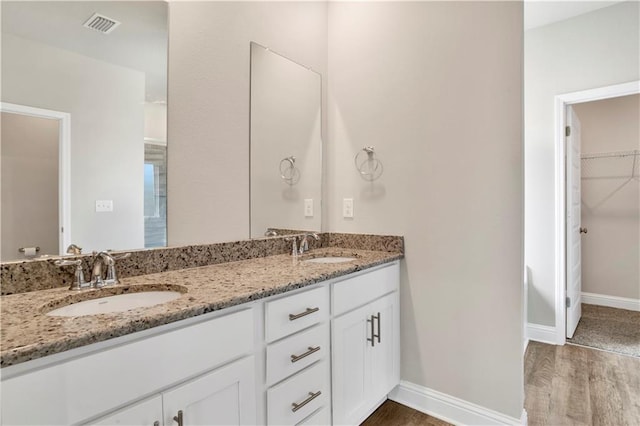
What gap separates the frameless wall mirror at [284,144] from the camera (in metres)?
1.93

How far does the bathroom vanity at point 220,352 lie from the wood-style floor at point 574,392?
0.30 metres

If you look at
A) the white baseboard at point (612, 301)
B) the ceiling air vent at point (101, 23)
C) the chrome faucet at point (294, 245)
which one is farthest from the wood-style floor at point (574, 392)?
the ceiling air vent at point (101, 23)

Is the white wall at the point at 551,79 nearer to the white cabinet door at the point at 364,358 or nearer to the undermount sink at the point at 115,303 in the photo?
the white cabinet door at the point at 364,358

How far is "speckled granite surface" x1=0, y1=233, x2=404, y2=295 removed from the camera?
44.2 inches

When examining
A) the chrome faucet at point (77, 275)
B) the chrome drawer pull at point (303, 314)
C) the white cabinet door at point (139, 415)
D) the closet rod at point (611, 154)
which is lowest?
the white cabinet door at point (139, 415)

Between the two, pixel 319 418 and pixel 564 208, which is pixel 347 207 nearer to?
pixel 319 418

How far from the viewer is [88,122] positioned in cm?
126

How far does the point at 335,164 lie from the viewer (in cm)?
233

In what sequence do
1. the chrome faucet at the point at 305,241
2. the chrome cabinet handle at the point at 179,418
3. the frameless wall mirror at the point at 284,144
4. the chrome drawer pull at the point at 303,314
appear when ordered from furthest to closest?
the chrome faucet at the point at 305,241 → the frameless wall mirror at the point at 284,144 → the chrome drawer pull at the point at 303,314 → the chrome cabinet handle at the point at 179,418

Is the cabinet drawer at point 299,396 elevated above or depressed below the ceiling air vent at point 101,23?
below

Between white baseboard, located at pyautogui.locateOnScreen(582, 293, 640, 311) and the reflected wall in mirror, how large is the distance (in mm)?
4493

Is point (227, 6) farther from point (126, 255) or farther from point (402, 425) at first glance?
point (402, 425)

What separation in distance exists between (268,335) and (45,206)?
90 centimetres

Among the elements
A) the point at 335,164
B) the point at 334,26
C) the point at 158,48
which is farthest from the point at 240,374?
the point at 334,26
